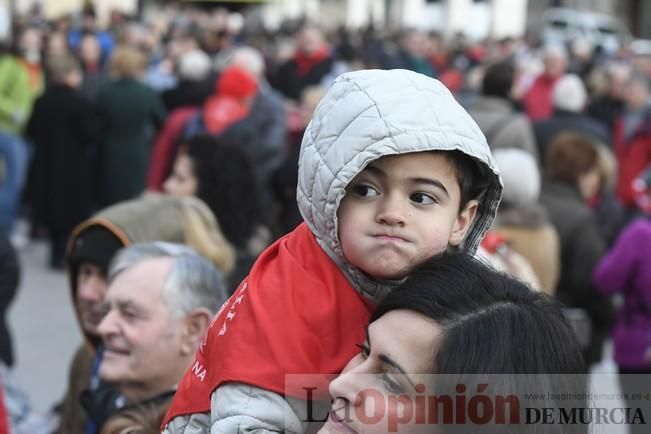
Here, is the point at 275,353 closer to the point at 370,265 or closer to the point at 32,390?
the point at 370,265

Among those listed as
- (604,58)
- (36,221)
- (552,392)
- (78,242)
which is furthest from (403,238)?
(604,58)

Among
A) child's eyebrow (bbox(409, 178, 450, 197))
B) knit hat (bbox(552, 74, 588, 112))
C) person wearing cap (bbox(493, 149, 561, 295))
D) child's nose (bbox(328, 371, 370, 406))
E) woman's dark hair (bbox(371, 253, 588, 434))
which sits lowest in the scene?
knit hat (bbox(552, 74, 588, 112))

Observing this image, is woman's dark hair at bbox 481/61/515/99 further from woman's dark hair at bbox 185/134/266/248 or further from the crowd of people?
woman's dark hair at bbox 185/134/266/248

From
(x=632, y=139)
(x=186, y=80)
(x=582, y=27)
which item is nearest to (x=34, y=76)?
(x=186, y=80)

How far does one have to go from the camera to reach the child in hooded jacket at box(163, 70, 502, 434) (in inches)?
68.1

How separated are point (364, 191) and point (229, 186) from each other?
3.23m

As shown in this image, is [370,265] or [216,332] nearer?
[370,265]

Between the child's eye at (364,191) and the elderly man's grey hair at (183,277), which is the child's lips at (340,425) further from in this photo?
the elderly man's grey hair at (183,277)

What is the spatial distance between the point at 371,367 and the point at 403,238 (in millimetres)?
206

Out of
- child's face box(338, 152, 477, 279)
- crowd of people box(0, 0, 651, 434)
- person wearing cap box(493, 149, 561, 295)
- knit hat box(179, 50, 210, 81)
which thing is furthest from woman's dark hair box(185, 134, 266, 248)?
knit hat box(179, 50, 210, 81)

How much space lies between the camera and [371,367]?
1636 millimetres

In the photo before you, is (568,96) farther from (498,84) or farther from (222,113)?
(222,113)

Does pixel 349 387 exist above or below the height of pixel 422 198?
below

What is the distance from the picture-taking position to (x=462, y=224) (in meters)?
1.84
